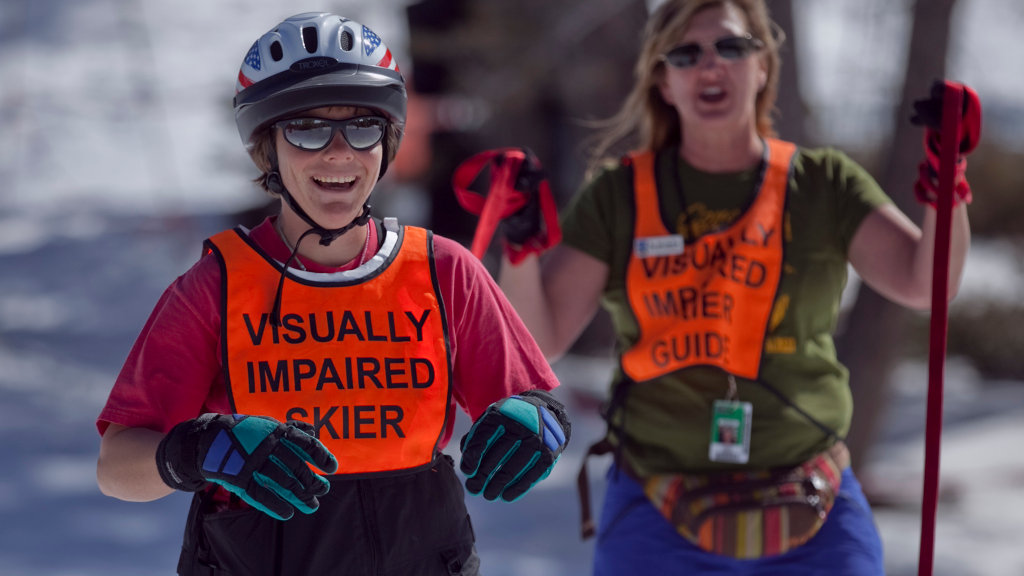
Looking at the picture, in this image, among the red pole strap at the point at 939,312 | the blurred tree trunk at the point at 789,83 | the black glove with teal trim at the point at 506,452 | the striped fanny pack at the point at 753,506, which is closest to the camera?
the black glove with teal trim at the point at 506,452

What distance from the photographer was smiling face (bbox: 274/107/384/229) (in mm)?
1703

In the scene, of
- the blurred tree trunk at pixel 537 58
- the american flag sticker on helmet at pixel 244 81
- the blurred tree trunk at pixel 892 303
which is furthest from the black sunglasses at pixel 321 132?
the blurred tree trunk at pixel 537 58

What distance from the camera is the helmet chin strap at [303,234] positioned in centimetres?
167

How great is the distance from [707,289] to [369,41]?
1.08 meters

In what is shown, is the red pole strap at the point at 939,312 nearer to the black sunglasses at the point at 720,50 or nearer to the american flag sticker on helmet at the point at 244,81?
the black sunglasses at the point at 720,50

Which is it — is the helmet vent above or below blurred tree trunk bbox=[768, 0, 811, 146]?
below

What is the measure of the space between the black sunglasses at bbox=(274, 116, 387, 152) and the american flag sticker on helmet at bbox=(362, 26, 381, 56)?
15cm

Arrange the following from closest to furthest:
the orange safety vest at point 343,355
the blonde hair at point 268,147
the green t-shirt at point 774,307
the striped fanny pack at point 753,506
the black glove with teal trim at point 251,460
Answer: the black glove with teal trim at point 251,460 < the orange safety vest at point 343,355 < the blonde hair at point 268,147 < the striped fanny pack at point 753,506 < the green t-shirt at point 774,307

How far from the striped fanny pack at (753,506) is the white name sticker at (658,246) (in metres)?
0.57

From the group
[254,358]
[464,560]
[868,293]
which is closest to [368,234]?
[254,358]

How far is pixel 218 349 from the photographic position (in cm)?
168

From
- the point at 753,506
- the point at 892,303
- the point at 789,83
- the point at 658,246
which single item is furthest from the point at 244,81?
the point at 892,303

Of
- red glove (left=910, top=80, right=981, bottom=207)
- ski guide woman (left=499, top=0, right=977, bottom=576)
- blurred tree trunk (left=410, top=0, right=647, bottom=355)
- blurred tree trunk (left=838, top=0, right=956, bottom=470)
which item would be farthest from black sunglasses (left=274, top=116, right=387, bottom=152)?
blurred tree trunk (left=410, top=0, right=647, bottom=355)

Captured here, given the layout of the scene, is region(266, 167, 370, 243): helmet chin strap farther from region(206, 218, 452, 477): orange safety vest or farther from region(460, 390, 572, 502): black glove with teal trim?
region(460, 390, 572, 502): black glove with teal trim
